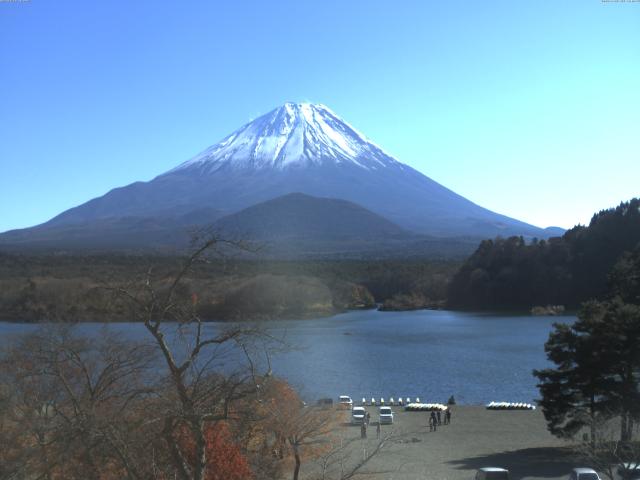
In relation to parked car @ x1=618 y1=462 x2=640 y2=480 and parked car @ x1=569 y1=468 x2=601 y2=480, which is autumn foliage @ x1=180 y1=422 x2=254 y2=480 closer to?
parked car @ x1=618 y1=462 x2=640 y2=480

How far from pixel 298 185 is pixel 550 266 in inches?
2574

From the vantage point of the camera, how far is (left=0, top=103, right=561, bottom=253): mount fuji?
102625 mm

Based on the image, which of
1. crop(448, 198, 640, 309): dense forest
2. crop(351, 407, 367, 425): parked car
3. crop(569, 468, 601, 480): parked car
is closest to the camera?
crop(569, 468, 601, 480): parked car

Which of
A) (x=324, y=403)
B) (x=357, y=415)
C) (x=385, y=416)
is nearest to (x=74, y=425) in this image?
(x=324, y=403)

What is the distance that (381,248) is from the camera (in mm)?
85625

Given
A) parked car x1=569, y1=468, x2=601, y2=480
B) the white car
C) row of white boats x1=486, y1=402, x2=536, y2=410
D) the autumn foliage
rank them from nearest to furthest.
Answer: the autumn foliage < parked car x1=569, y1=468, x2=601, y2=480 < the white car < row of white boats x1=486, y1=402, x2=536, y2=410

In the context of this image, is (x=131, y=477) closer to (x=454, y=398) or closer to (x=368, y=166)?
(x=454, y=398)

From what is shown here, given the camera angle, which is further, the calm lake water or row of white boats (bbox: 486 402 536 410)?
the calm lake water

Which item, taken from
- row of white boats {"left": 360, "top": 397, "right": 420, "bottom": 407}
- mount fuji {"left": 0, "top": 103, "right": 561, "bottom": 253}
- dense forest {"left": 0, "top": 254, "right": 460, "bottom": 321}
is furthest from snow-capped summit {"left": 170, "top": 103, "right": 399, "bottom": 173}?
row of white boats {"left": 360, "top": 397, "right": 420, "bottom": 407}

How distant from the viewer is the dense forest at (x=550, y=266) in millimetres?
45344

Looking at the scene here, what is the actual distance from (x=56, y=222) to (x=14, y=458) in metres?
110

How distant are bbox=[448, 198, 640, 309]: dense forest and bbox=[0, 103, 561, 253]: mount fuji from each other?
156ft

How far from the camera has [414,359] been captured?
24312 mm

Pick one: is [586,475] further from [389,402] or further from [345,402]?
[389,402]
